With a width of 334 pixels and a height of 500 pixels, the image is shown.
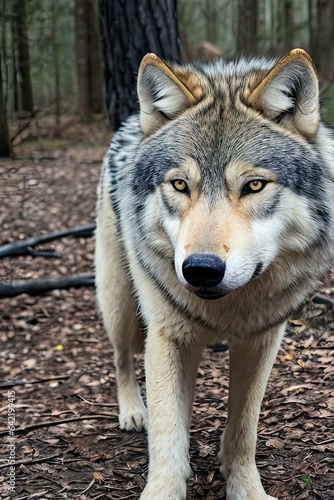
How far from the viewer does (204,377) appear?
4770mm

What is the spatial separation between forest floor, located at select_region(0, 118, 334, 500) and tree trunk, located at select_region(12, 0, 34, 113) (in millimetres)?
447

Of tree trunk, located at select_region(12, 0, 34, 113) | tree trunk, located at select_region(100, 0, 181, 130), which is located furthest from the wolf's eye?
tree trunk, located at select_region(100, 0, 181, 130)

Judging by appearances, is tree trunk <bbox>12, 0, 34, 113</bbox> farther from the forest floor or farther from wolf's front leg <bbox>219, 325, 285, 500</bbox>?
wolf's front leg <bbox>219, 325, 285, 500</bbox>

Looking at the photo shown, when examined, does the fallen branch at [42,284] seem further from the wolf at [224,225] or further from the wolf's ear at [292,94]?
the wolf's ear at [292,94]

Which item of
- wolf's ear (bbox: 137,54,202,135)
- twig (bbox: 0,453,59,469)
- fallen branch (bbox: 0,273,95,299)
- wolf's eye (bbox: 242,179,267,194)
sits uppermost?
wolf's ear (bbox: 137,54,202,135)

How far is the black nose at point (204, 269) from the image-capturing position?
237cm

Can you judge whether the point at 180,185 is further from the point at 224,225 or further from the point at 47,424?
the point at 47,424

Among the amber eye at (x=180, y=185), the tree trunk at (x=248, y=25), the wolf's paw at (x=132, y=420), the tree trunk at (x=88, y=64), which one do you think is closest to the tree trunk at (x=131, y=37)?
the wolf's paw at (x=132, y=420)

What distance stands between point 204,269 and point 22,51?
137 inches

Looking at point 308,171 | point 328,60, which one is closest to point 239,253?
point 308,171

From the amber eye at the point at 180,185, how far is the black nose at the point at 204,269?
1.48 feet

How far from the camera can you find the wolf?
260 centimetres

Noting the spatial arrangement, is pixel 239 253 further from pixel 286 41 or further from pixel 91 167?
pixel 286 41

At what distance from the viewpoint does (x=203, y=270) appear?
2.39 m
